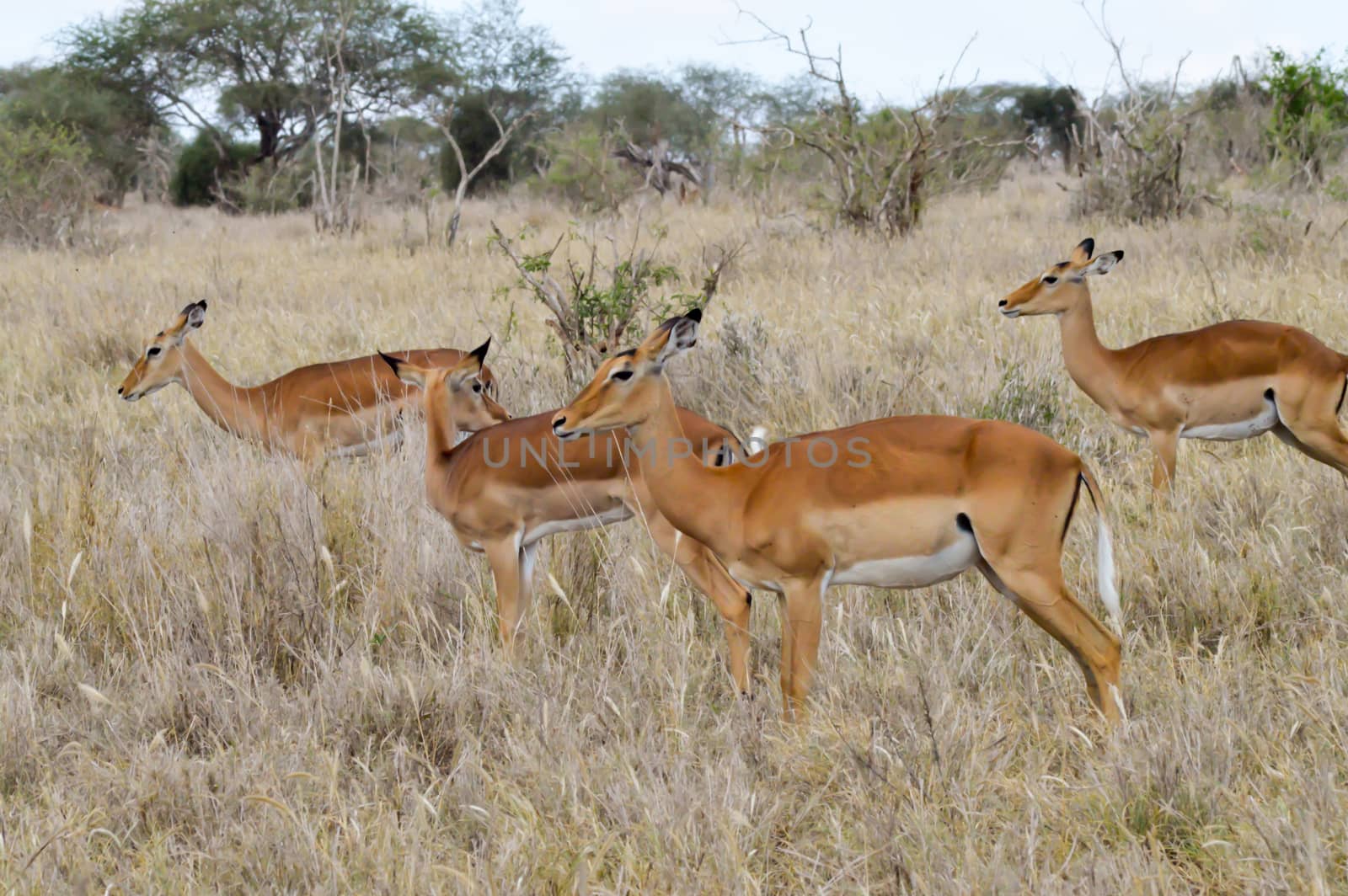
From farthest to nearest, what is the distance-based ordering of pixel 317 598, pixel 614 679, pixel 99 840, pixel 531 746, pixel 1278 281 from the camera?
pixel 1278 281, pixel 317 598, pixel 614 679, pixel 531 746, pixel 99 840

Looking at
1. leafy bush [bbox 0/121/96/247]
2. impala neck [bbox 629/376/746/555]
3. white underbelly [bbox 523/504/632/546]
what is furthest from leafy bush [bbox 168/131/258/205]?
impala neck [bbox 629/376/746/555]

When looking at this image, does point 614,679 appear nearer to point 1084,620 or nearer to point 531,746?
point 531,746

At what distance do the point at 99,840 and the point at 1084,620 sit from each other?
7.32ft

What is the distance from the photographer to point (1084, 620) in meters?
2.96

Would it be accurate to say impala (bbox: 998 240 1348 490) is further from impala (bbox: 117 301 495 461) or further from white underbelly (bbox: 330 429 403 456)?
white underbelly (bbox: 330 429 403 456)

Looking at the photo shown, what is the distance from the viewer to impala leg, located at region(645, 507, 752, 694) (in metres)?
3.42

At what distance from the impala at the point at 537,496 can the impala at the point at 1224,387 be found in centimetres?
196

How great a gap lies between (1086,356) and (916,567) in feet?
8.29

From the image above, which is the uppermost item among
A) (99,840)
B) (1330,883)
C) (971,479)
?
(971,479)

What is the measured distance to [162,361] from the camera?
594cm

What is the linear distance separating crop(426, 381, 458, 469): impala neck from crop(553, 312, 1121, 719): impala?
121 cm

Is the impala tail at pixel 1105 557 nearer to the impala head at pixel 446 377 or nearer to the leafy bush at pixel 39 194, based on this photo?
the impala head at pixel 446 377

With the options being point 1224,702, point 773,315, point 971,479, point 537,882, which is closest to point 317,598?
point 537,882

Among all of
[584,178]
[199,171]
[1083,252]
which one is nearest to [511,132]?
[584,178]
